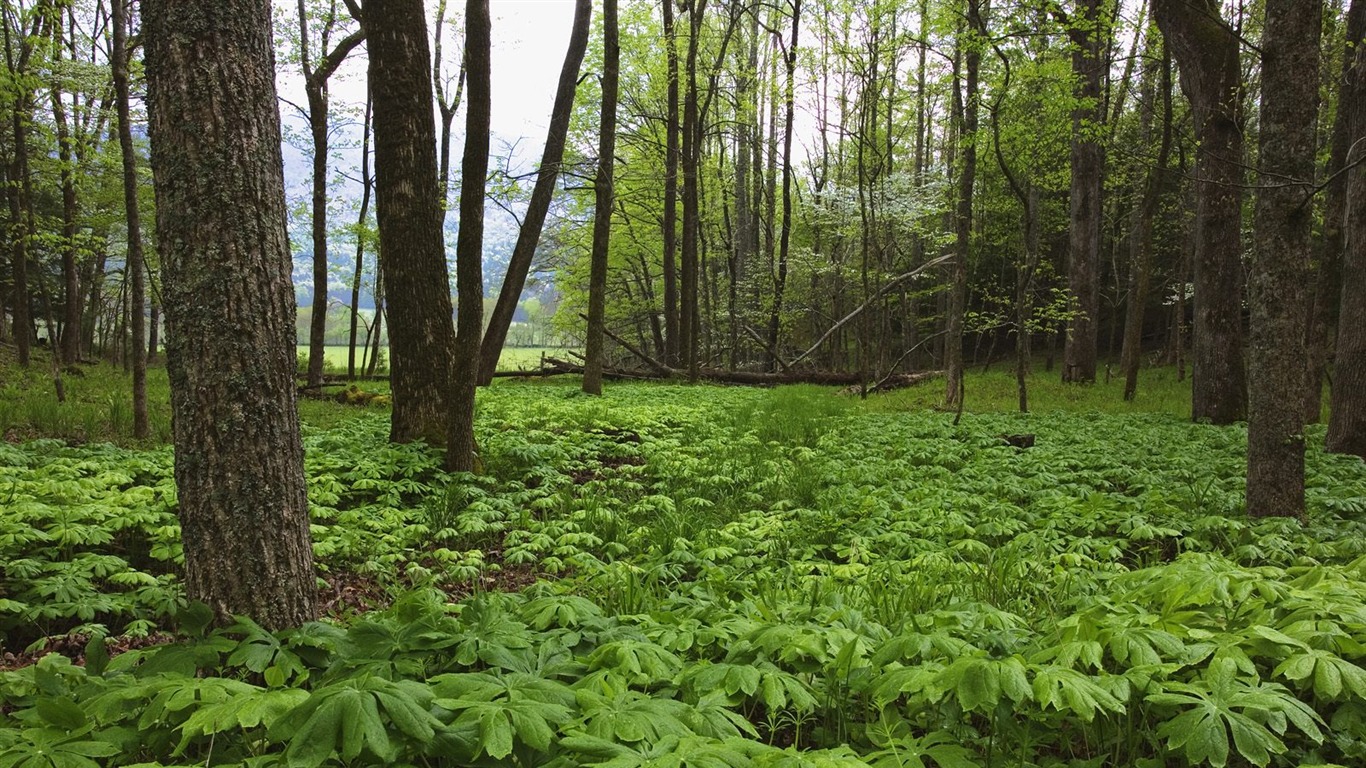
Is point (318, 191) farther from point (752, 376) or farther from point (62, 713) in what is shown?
point (62, 713)

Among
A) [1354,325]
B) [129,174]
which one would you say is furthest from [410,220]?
[1354,325]

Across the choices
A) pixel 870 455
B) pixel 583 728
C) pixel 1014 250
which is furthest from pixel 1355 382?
pixel 1014 250

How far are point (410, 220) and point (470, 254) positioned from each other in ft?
3.05

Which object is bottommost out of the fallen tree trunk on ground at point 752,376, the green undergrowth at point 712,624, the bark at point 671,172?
the green undergrowth at point 712,624

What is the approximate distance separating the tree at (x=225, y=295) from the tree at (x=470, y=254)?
123 inches

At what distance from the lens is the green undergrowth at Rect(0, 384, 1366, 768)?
1.60 metres

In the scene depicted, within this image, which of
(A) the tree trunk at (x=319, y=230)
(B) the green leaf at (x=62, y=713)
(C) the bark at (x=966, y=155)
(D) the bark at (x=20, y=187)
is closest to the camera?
(B) the green leaf at (x=62, y=713)

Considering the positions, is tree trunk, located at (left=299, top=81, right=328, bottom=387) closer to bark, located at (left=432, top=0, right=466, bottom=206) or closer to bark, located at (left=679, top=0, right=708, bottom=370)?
bark, located at (left=432, top=0, right=466, bottom=206)

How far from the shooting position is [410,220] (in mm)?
6297

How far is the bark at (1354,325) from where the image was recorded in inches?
283

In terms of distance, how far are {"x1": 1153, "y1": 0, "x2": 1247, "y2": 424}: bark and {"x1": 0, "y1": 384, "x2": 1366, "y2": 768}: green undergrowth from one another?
3202 mm

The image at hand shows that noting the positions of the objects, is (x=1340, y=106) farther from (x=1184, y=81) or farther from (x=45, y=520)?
(x=45, y=520)

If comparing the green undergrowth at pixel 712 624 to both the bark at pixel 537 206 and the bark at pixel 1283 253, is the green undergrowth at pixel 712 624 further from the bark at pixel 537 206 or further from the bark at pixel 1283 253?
the bark at pixel 537 206

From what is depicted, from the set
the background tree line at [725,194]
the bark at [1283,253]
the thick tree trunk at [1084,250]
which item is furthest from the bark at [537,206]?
the thick tree trunk at [1084,250]
